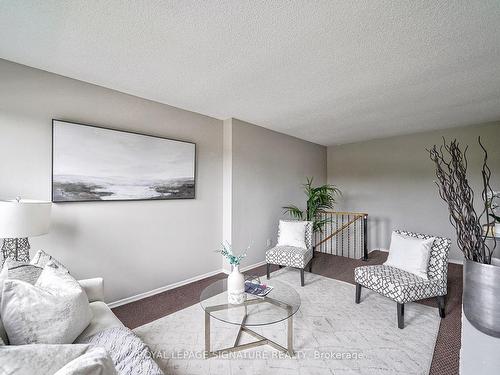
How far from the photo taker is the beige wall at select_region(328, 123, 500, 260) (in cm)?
408

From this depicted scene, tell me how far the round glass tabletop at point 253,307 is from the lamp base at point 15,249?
1500 millimetres

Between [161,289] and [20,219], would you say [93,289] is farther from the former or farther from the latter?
[161,289]

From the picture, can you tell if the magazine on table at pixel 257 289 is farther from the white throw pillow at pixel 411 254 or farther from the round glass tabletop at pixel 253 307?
the white throw pillow at pixel 411 254

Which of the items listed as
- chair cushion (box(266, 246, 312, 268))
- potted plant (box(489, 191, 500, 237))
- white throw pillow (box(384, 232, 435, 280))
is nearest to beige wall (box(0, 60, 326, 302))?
chair cushion (box(266, 246, 312, 268))

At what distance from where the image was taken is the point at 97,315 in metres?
1.58

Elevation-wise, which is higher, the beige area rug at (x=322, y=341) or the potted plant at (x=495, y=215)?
the potted plant at (x=495, y=215)

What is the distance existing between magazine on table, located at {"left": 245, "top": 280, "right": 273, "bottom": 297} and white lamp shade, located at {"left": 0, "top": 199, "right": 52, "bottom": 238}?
1738 mm

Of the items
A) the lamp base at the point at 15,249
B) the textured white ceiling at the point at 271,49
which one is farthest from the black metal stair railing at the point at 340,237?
the lamp base at the point at 15,249

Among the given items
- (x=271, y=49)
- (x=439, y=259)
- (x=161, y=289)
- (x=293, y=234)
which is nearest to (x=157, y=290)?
(x=161, y=289)

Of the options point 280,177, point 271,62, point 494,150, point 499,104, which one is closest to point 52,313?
point 271,62

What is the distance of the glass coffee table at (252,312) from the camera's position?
184 cm

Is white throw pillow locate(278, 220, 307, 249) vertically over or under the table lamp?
under

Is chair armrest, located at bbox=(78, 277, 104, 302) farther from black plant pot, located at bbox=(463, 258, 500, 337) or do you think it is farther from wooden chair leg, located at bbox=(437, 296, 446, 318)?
wooden chair leg, located at bbox=(437, 296, 446, 318)

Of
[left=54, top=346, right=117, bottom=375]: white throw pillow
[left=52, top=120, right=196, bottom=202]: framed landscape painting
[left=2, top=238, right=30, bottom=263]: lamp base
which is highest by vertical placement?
[left=52, top=120, right=196, bottom=202]: framed landscape painting
